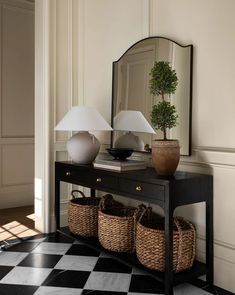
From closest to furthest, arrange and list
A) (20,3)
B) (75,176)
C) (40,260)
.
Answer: (40,260) → (75,176) → (20,3)

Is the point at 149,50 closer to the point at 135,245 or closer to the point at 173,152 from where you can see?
the point at 173,152

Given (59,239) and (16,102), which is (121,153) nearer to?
(59,239)

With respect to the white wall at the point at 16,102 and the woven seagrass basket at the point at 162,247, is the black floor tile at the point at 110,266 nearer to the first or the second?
the woven seagrass basket at the point at 162,247

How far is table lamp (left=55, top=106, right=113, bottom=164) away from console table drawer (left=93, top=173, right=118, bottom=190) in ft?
0.99

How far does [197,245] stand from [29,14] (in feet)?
11.0


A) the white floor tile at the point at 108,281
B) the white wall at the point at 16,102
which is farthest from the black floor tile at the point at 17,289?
the white wall at the point at 16,102

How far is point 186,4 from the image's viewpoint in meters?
2.26

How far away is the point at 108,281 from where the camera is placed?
2109 mm

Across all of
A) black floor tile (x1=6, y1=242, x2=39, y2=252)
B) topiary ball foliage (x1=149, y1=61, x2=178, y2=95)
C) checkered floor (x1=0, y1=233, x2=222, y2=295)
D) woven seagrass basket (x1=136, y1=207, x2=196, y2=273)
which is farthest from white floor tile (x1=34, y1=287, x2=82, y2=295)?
topiary ball foliage (x1=149, y1=61, x2=178, y2=95)

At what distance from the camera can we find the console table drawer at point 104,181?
221 cm

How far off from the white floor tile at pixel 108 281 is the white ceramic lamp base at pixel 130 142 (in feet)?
2.98

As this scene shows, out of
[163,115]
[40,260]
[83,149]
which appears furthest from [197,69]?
[40,260]

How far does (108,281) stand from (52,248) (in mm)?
724

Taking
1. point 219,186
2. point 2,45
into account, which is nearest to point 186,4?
point 219,186
